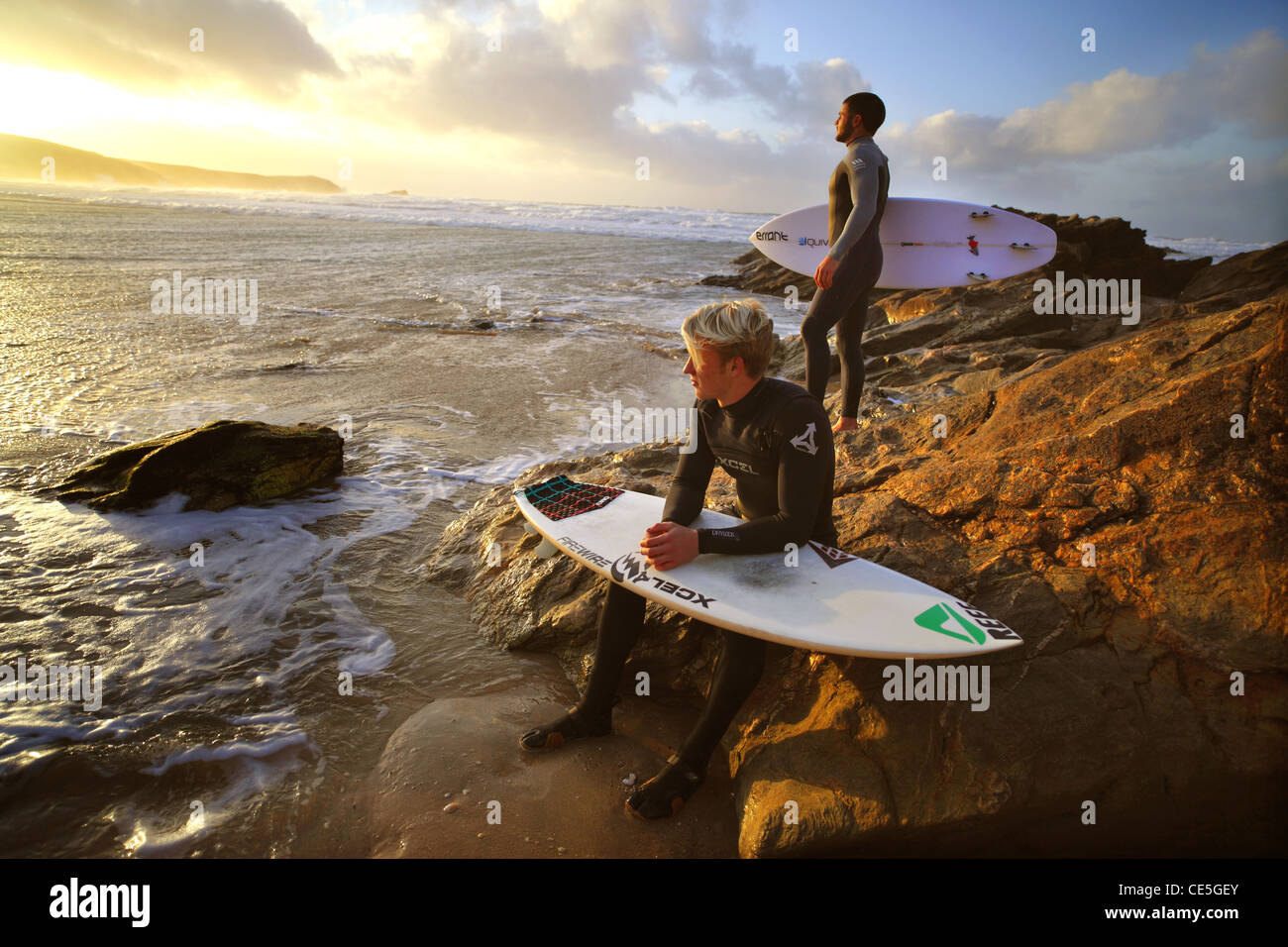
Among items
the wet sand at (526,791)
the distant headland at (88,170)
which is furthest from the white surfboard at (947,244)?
the distant headland at (88,170)

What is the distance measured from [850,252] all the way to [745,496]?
94.4 inches

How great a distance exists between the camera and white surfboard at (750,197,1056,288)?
6.61 metres

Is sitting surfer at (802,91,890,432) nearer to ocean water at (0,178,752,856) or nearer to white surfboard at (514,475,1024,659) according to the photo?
white surfboard at (514,475,1024,659)

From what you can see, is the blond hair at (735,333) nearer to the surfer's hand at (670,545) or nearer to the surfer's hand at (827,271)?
the surfer's hand at (670,545)

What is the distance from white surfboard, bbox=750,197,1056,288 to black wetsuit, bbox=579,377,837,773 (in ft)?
14.8

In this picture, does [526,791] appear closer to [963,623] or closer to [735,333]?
[963,623]

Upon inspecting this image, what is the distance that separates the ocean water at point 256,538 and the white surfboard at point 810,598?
0.92 meters

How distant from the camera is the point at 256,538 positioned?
433cm

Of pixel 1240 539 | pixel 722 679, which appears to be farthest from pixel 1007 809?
pixel 1240 539

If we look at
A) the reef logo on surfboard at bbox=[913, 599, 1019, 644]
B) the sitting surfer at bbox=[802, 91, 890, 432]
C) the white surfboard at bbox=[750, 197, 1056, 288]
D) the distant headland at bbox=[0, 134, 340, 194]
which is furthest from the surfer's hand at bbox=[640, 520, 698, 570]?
the distant headland at bbox=[0, 134, 340, 194]

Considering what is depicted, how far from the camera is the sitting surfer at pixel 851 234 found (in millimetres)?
4332

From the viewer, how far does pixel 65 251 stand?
1464 centimetres
